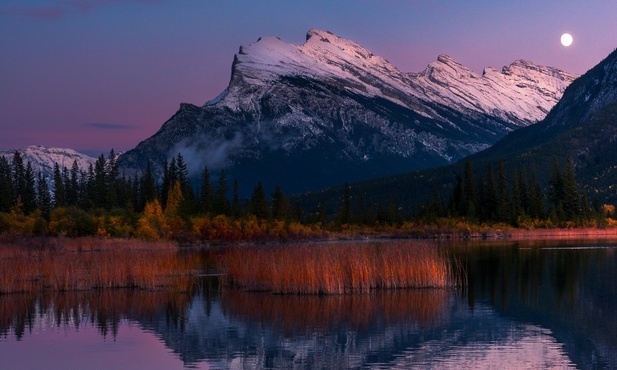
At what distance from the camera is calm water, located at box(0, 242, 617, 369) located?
31.2 meters

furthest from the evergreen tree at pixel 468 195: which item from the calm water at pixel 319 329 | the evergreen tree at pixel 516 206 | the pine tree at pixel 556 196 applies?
the calm water at pixel 319 329

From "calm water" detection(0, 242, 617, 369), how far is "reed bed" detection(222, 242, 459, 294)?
3.59 ft

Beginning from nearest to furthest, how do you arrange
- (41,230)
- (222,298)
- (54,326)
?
(54,326), (222,298), (41,230)

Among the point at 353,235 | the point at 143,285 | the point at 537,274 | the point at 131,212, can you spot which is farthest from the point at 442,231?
the point at 143,285

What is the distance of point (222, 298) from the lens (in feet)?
162

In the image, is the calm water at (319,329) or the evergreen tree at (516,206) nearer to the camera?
the calm water at (319,329)

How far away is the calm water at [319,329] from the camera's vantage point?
103ft

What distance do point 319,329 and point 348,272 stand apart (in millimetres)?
12596

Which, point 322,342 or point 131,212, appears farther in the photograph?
point 131,212

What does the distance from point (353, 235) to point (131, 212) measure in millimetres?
46334

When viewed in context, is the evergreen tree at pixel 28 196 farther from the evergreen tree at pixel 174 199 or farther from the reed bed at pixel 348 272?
the reed bed at pixel 348 272

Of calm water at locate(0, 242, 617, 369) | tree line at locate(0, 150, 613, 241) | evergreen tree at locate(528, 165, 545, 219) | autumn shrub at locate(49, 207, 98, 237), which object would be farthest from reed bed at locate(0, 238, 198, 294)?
evergreen tree at locate(528, 165, 545, 219)

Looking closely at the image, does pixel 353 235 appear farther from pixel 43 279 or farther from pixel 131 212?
pixel 43 279

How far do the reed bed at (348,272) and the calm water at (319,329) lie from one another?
1.10 m
